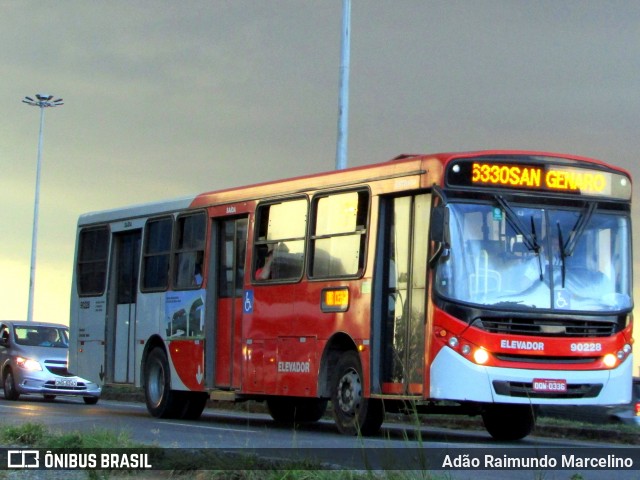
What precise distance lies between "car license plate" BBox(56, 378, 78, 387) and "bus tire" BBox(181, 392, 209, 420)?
809cm

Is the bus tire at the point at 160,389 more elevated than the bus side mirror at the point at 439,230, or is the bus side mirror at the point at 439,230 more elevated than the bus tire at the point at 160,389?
the bus side mirror at the point at 439,230

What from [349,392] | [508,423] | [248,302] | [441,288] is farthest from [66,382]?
[441,288]

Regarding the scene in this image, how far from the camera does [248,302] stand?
63.7 feet

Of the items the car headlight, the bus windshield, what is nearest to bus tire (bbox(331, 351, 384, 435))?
the bus windshield

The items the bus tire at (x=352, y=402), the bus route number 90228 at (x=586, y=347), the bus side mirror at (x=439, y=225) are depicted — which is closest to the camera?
the bus side mirror at (x=439, y=225)

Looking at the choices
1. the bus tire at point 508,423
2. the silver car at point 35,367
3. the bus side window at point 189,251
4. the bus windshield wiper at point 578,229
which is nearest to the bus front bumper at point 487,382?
the bus windshield wiper at point 578,229

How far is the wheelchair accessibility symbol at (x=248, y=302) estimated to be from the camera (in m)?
19.3

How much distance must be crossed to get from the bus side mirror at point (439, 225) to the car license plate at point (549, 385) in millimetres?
1872

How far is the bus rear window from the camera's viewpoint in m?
23.6

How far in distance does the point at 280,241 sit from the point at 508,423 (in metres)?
3.91

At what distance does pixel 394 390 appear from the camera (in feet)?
53.0

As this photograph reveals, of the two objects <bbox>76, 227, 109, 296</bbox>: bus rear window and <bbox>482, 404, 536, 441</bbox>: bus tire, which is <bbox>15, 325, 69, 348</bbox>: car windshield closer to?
<bbox>76, 227, 109, 296</bbox>: bus rear window

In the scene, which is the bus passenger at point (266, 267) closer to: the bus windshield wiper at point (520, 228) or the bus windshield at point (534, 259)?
the bus windshield at point (534, 259)

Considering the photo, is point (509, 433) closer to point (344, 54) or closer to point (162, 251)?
point (162, 251)
